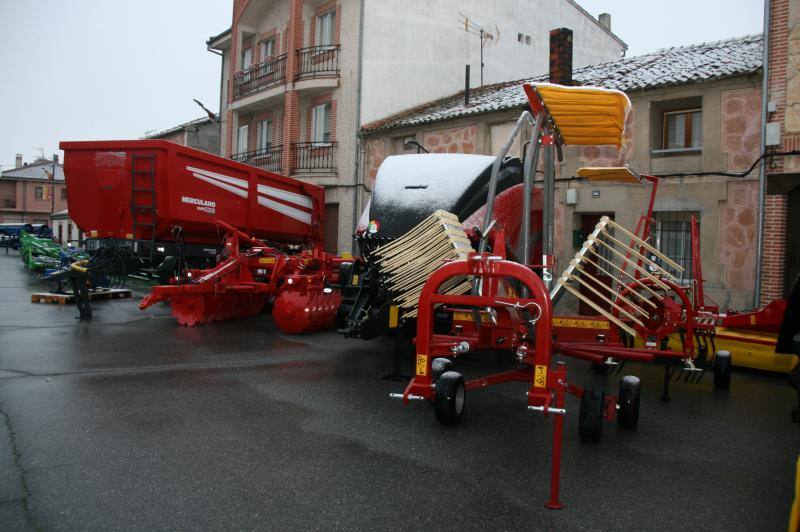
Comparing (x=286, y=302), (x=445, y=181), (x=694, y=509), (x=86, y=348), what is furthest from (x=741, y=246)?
(x=86, y=348)

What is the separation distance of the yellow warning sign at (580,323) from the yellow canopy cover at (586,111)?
186 centimetres

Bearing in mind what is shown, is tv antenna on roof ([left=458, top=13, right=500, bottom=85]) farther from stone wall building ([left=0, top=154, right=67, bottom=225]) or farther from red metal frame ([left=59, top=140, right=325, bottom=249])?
stone wall building ([left=0, top=154, right=67, bottom=225])

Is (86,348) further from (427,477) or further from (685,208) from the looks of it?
(685,208)

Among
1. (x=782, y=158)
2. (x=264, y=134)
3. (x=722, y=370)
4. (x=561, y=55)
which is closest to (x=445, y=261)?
(x=722, y=370)

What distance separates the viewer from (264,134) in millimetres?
23781

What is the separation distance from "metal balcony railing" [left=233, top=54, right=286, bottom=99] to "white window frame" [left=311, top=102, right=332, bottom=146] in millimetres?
1696

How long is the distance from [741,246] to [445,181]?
21.2 feet

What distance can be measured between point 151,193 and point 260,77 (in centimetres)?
1246

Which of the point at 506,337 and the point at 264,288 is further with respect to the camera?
the point at 264,288

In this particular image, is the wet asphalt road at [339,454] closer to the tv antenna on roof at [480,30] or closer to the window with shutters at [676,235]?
the window with shutters at [676,235]

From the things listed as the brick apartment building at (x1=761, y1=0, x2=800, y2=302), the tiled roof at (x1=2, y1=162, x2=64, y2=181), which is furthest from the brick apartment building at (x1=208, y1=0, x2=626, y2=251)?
the tiled roof at (x1=2, y1=162, x2=64, y2=181)

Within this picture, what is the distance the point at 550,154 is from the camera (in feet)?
19.4

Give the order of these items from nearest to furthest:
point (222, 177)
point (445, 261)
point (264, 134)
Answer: point (445, 261) < point (222, 177) < point (264, 134)

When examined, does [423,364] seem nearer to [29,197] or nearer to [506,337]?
[506,337]
